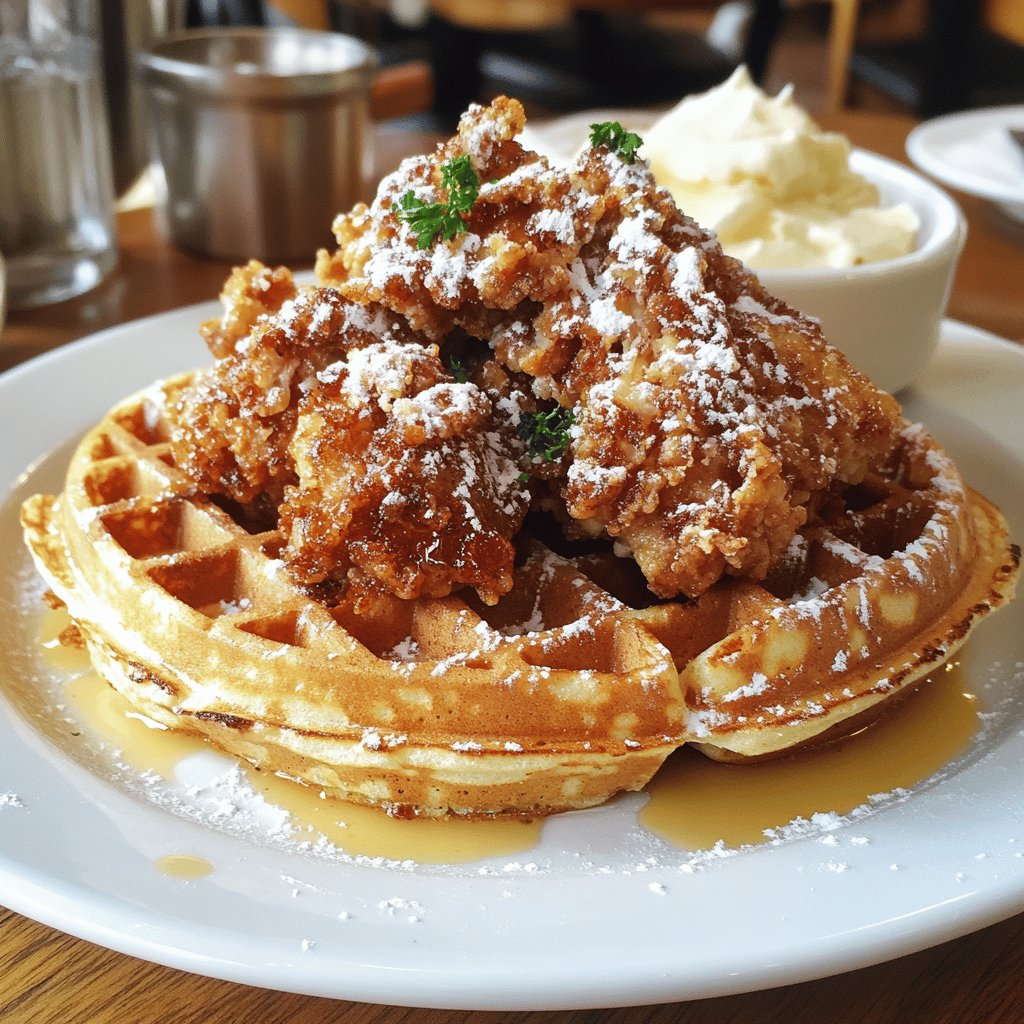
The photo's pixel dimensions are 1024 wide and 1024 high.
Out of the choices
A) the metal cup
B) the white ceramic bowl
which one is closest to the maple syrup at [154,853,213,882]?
the white ceramic bowl

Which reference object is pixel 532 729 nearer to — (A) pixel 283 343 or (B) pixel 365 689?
(B) pixel 365 689

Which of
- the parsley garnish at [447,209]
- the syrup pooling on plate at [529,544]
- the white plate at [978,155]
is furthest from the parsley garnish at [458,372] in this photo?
the white plate at [978,155]

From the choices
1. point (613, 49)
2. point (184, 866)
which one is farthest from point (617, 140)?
point (613, 49)

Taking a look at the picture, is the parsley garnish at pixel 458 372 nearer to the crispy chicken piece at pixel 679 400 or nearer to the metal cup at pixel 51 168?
the crispy chicken piece at pixel 679 400

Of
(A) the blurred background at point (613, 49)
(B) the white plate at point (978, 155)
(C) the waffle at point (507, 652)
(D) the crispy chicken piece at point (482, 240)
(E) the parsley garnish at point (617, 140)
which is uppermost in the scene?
(E) the parsley garnish at point (617, 140)

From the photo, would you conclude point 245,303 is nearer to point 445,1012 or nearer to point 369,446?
point 369,446

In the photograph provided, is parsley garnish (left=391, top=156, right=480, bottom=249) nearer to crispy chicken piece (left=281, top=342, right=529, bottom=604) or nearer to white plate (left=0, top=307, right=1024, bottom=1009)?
crispy chicken piece (left=281, top=342, right=529, bottom=604)
